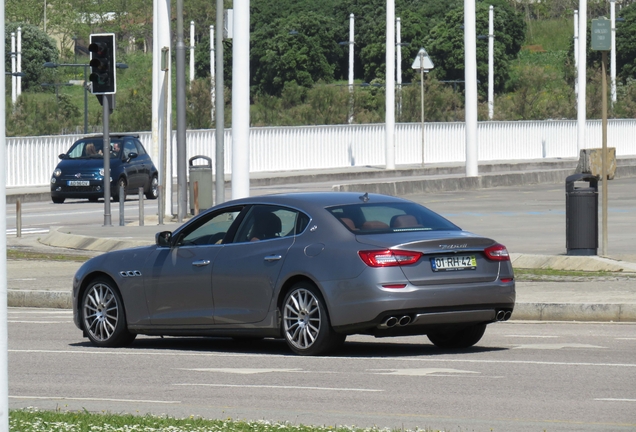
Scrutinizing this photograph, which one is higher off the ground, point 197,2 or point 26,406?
point 197,2

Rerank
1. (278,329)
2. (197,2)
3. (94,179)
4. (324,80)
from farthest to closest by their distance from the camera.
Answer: (197,2) → (324,80) → (94,179) → (278,329)

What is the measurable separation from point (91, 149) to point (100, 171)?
4.37 ft

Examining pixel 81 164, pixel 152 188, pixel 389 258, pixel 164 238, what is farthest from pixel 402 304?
pixel 152 188

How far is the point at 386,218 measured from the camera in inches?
455

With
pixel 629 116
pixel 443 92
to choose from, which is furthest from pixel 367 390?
pixel 629 116

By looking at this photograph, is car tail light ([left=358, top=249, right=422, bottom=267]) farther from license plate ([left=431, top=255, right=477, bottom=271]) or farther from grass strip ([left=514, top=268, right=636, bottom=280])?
grass strip ([left=514, top=268, right=636, bottom=280])

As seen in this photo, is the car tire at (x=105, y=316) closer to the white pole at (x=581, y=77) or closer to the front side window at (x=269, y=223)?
the front side window at (x=269, y=223)

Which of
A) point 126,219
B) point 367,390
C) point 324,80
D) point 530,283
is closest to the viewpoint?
point 367,390

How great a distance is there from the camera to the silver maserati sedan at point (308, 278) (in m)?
11.0

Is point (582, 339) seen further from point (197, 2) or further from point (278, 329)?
point (197, 2)

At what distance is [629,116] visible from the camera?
2768 inches

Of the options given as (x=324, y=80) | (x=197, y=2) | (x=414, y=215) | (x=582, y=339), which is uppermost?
(x=197, y=2)

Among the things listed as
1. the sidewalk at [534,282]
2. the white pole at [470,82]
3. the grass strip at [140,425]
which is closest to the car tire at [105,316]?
the sidewalk at [534,282]

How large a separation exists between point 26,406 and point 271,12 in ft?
387
